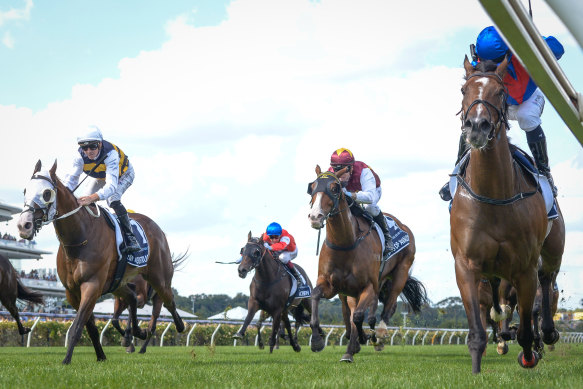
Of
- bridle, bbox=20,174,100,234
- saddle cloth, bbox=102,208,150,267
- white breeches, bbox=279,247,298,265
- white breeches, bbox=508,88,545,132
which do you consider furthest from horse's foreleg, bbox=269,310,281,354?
white breeches, bbox=508,88,545,132

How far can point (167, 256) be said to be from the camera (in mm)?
9297

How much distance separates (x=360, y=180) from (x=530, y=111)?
3.69 m

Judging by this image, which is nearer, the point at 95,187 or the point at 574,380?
the point at 574,380

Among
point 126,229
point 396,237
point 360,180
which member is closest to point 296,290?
point 396,237

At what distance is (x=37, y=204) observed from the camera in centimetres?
634

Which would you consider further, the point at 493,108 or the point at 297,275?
the point at 297,275

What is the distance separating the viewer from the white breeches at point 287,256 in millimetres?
12781

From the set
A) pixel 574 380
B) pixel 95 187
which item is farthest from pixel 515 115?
pixel 95 187

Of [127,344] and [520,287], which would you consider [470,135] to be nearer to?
[520,287]

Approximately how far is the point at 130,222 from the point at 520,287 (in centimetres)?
515

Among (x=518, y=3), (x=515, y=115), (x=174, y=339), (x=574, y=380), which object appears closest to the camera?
(x=518, y=3)

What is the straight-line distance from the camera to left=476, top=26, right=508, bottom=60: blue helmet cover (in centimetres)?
504

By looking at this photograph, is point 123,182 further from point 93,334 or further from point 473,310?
point 473,310

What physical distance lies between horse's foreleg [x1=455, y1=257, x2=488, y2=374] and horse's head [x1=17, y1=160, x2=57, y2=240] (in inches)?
159
